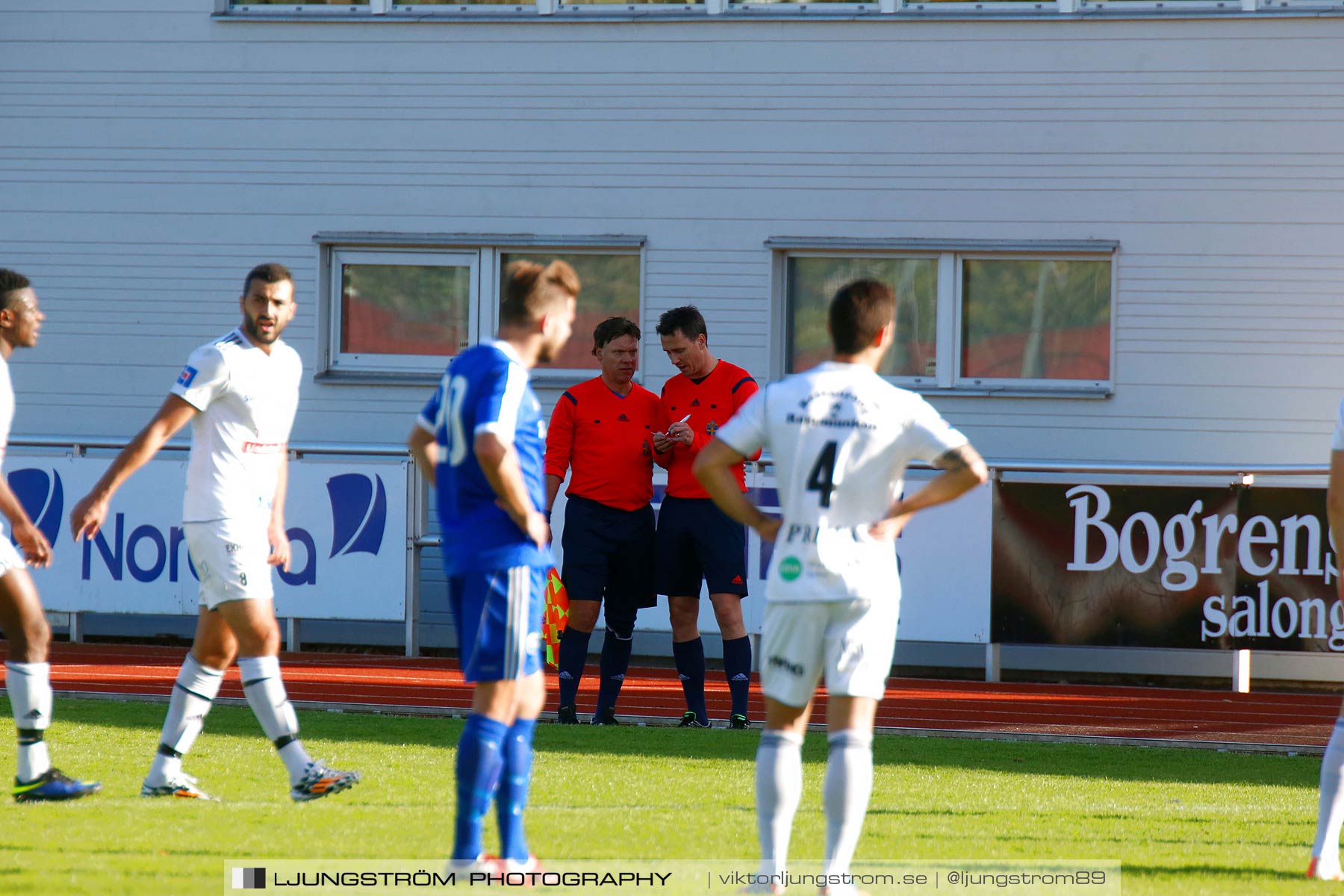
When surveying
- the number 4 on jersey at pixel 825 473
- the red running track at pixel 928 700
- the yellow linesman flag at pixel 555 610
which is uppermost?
the number 4 on jersey at pixel 825 473

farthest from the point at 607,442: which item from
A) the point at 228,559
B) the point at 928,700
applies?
the point at 928,700

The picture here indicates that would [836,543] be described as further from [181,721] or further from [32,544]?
[32,544]

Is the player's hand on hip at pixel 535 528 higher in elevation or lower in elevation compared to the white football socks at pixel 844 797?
higher

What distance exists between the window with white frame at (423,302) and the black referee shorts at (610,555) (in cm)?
472

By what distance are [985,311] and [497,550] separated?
9.45 m

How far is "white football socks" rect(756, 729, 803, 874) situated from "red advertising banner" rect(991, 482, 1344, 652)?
24.1ft

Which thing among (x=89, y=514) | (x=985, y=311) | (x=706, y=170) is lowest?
(x=89, y=514)

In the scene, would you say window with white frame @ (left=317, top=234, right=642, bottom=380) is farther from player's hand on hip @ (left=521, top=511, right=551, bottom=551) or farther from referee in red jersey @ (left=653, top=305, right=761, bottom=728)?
player's hand on hip @ (left=521, top=511, right=551, bottom=551)

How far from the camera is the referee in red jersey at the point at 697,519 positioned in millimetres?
8992

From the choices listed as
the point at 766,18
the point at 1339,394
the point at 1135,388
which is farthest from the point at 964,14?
the point at 1339,394

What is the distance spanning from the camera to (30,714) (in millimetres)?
6312

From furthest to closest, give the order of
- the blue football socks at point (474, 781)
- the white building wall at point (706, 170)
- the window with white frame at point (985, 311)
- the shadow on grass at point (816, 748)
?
the window with white frame at point (985, 311), the white building wall at point (706, 170), the shadow on grass at point (816, 748), the blue football socks at point (474, 781)

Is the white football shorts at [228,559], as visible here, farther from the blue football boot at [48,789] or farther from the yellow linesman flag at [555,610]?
the yellow linesman flag at [555,610]

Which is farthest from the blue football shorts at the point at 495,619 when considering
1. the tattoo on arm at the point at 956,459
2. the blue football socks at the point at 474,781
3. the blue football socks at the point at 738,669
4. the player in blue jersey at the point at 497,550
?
the blue football socks at the point at 738,669
